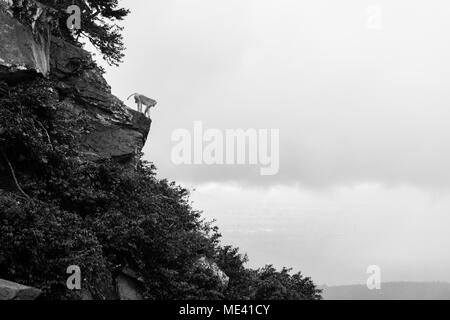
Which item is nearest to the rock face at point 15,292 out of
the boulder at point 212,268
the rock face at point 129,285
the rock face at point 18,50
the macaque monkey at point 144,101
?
the rock face at point 129,285

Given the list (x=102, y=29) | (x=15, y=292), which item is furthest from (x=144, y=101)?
(x=15, y=292)

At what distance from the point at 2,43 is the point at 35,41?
178cm

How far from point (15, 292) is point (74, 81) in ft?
45.8

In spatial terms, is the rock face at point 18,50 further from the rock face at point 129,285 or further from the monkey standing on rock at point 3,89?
the rock face at point 129,285

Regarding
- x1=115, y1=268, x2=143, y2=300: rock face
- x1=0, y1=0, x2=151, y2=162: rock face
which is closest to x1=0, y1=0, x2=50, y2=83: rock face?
x1=0, y1=0, x2=151, y2=162: rock face

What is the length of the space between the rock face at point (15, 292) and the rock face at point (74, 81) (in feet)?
27.1

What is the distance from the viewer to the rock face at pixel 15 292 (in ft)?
28.0

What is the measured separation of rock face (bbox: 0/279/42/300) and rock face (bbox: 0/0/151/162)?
8.28 metres

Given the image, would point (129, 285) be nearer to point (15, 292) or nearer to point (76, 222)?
point (76, 222)

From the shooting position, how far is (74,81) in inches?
814

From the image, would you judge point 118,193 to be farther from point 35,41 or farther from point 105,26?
point 105,26
